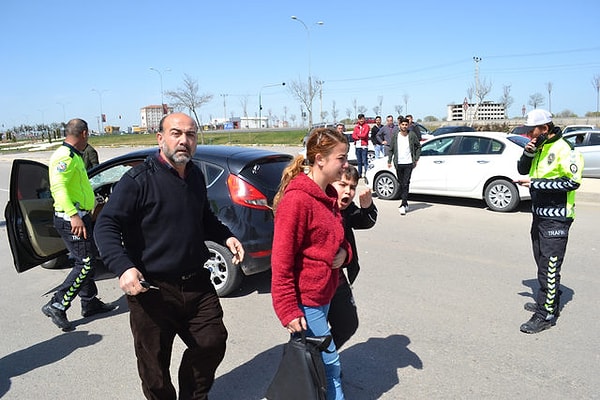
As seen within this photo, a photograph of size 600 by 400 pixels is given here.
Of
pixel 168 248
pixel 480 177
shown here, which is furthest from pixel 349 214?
pixel 480 177

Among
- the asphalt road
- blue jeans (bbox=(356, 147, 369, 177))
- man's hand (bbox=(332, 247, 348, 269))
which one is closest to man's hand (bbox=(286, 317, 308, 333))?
man's hand (bbox=(332, 247, 348, 269))

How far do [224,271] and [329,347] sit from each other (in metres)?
2.65

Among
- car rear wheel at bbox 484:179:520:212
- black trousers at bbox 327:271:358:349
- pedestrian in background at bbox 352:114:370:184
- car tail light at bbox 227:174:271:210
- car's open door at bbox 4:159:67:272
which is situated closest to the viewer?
black trousers at bbox 327:271:358:349

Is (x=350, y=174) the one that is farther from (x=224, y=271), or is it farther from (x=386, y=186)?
(x=386, y=186)

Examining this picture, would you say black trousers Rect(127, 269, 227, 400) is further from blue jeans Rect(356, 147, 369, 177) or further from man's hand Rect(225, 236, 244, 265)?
blue jeans Rect(356, 147, 369, 177)

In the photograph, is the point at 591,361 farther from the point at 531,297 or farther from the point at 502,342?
the point at 531,297

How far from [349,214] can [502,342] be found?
1.93 metres

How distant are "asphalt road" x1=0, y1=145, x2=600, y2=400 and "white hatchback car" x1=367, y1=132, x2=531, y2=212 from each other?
9.22ft

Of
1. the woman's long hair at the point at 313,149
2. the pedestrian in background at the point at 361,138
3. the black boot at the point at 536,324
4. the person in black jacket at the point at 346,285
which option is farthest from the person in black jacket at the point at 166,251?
the pedestrian in background at the point at 361,138

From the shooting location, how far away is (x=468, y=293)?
4.90 metres

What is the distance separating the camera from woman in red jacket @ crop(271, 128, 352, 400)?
2297 mm

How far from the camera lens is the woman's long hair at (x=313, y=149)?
7.90 ft

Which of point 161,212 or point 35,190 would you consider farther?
point 35,190

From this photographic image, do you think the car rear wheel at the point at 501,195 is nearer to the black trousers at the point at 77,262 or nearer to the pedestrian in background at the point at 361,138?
the pedestrian in background at the point at 361,138
